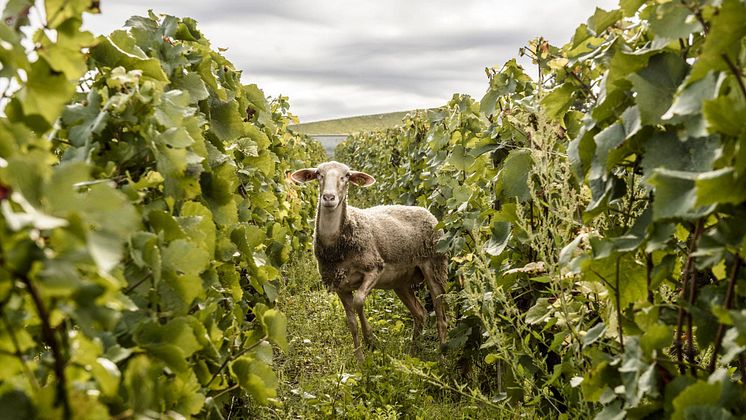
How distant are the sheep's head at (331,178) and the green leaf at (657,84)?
14.0 feet

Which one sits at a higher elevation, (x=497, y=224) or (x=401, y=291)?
(x=497, y=224)

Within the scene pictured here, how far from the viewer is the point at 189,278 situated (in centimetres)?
189

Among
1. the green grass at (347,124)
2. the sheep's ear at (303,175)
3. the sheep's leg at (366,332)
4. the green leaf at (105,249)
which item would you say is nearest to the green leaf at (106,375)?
the green leaf at (105,249)

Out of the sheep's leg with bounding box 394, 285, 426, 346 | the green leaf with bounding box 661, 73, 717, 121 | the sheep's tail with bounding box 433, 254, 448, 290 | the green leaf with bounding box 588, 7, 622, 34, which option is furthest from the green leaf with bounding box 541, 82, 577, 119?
the sheep's leg with bounding box 394, 285, 426, 346

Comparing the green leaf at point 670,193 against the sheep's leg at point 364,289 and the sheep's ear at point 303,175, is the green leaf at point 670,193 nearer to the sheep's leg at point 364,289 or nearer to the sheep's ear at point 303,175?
the sheep's leg at point 364,289

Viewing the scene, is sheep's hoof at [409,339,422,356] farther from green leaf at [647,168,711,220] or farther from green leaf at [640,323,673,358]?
green leaf at [647,168,711,220]

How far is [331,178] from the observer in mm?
6199

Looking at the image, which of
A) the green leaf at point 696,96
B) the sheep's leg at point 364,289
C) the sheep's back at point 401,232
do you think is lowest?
the sheep's leg at point 364,289

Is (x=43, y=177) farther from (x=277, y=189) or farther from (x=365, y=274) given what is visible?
(x=277, y=189)

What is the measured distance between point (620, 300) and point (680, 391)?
460 mm

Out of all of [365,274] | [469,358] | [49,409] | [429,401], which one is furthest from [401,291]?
[49,409]

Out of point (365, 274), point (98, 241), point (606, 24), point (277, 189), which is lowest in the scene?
point (365, 274)

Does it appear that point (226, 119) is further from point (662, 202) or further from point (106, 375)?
point (662, 202)

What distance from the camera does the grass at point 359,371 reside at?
461cm
